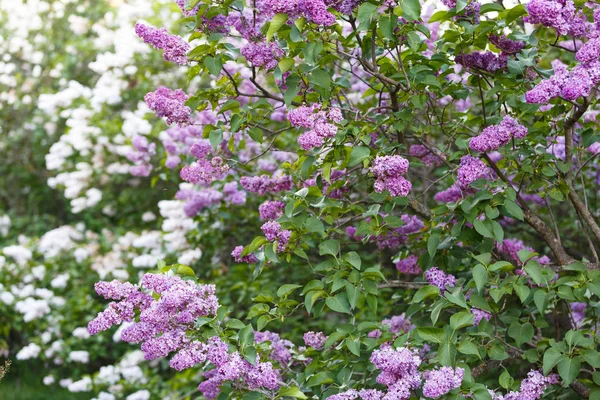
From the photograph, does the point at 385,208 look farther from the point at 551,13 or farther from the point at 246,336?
the point at 551,13

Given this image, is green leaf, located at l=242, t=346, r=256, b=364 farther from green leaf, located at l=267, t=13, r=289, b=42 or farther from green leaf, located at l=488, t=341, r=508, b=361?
green leaf, located at l=267, t=13, r=289, b=42

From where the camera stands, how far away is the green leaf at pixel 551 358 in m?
2.28

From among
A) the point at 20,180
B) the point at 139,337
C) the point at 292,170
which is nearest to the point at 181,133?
the point at 292,170

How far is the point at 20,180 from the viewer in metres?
8.67

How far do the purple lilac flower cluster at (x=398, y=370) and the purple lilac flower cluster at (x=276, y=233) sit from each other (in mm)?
508

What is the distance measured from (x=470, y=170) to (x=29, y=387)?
13.7 ft

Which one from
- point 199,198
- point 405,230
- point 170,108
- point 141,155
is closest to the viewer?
point 170,108

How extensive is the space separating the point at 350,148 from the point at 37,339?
402cm

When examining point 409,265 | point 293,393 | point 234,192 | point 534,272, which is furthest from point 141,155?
point 534,272

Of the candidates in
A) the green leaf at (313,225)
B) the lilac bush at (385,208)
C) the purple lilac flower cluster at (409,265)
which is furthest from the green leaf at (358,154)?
the purple lilac flower cluster at (409,265)

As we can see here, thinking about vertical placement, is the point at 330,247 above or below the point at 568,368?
above

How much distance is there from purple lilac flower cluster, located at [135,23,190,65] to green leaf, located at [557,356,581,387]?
4.99 feet

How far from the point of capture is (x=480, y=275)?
2.32 m

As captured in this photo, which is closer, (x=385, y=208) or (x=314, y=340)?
→ (x=385, y=208)
